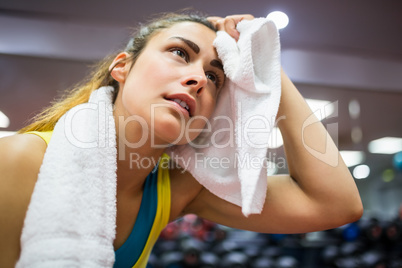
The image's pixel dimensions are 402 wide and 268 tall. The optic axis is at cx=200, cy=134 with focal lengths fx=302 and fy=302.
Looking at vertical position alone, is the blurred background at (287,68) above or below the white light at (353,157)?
below

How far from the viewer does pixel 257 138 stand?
796 millimetres

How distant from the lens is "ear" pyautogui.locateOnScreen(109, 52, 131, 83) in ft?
3.09

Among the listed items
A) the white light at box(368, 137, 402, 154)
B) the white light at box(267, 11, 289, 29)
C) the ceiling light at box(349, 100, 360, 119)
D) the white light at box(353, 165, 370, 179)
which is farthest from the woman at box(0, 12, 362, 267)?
the white light at box(353, 165, 370, 179)

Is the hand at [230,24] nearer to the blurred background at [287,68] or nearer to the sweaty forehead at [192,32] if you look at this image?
the sweaty forehead at [192,32]

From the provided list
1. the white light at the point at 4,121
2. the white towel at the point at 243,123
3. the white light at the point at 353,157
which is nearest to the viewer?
the white towel at the point at 243,123

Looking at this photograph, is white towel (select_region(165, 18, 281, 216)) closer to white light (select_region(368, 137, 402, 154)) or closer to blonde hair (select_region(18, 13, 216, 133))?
blonde hair (select_region(18, 13, 216, 133))

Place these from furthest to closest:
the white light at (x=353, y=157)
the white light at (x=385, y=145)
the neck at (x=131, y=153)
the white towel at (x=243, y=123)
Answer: the white light at (x=353, y=157) < the white light at (x=385, y=145) < the neck at (x=131, y=153) < the white towel at (x=243, y=123)

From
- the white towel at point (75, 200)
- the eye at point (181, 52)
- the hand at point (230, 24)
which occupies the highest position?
the hand at point (230, 24)

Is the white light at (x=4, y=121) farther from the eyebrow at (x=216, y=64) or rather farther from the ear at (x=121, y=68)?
the eyebrow at (x=216, y=64)

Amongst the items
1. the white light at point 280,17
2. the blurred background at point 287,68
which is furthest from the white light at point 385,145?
the white light at point 280,17

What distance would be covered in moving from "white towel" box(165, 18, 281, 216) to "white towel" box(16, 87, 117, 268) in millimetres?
303

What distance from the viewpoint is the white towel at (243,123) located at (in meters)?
0.79

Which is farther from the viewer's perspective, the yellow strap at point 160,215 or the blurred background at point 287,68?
the blurred background at point 287,68

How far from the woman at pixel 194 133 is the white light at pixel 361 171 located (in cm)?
518
